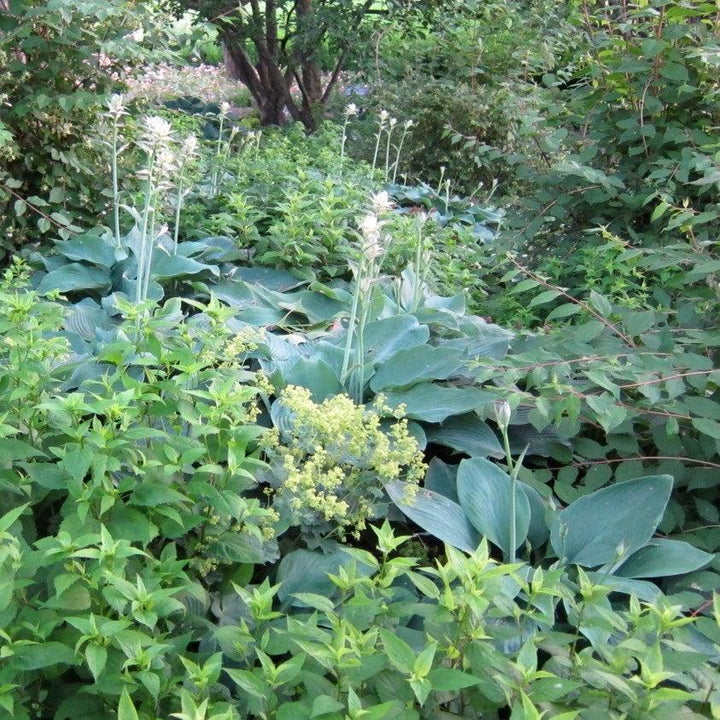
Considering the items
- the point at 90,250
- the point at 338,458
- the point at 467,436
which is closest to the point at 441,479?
the point at 467,436

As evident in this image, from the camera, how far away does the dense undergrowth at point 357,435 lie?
1.42m

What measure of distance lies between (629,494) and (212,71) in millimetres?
11877

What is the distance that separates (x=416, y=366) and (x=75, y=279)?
1.62m

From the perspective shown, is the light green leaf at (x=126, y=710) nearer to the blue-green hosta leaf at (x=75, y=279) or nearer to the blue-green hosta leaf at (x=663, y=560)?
the blue-green hosta leaf at (x=663, y=560)

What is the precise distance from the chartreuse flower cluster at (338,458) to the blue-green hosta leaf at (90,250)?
68.2 inches

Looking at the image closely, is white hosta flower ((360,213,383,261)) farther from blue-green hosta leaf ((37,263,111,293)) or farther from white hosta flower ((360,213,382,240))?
blue-green hosta leaf ((37,263,111,293))

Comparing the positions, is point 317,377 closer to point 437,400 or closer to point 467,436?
point 437,400

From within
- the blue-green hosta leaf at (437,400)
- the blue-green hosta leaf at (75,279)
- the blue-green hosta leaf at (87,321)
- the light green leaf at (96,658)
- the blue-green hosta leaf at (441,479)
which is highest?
the blue-green hosta leaf at (437,400)

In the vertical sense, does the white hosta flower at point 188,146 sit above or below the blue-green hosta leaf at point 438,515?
above

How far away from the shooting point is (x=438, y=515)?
2.12 m

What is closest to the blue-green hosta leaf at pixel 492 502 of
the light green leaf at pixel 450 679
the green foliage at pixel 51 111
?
the light green leaf at pixel 450 679

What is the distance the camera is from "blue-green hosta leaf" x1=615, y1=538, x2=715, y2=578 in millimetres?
1986

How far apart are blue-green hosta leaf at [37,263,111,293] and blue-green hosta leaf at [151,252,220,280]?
23 cm

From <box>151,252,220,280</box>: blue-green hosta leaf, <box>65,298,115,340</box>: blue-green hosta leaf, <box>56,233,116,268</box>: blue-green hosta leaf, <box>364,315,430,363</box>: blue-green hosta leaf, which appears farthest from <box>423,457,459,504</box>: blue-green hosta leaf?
<box>56,233,116,268</box>: blue-green hosta leaf
